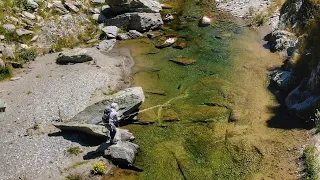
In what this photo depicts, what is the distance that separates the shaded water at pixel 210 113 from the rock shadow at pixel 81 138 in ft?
9.03

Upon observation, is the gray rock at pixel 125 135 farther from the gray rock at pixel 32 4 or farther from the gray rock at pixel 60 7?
the gray rock at pixel 32 4

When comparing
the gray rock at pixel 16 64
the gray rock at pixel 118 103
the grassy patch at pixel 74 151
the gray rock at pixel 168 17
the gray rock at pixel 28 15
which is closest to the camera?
the grassy patch at pixel 74 151

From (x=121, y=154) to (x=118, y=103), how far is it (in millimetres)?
4678

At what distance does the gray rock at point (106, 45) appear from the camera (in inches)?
1508

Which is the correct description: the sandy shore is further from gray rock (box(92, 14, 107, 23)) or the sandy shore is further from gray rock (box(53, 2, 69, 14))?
gray rock (box(53, 2, 69, 14))

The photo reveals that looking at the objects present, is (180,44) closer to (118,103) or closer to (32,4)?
(118,103)

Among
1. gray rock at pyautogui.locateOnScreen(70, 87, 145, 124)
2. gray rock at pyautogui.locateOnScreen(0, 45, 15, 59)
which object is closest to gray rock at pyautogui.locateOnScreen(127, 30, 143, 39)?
gray rock at pyautogui.locateOnScreen(0, 45, 15, 59)

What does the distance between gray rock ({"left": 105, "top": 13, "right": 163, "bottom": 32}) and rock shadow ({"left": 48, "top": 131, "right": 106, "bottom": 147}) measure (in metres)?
19.8

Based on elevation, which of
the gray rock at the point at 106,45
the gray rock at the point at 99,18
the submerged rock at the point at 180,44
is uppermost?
the submerged rock at the point at 180,44

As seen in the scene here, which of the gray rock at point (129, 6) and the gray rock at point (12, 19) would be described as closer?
the gray rock at point (12, 19)

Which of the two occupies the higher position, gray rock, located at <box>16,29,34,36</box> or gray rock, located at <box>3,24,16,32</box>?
gray rock, located at <box>3,24,16,32</box>

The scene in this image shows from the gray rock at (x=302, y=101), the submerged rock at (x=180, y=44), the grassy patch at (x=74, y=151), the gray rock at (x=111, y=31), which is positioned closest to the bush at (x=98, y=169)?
the grassy patch at (x=74, y=151)

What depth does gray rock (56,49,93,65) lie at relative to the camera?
114 feet

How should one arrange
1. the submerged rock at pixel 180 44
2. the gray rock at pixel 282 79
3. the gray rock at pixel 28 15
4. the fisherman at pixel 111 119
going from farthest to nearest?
the gray rock at pixel 28 15 < the submerged rock at pixel 180 44 < the gray rock at pixel 282 79 < the fisherman at pixel 111 119
